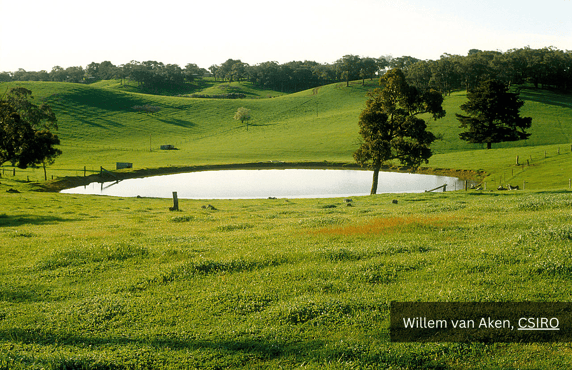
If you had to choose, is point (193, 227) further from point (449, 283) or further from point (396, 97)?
point (396, 97)

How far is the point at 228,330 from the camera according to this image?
31.4 ft

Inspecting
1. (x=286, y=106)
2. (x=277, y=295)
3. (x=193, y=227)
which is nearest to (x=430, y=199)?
(x=193, y=227)

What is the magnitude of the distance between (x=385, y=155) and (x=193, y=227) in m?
29.9

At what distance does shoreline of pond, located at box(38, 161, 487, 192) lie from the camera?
7166 cm

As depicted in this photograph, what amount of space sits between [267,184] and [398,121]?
29751 millimetres

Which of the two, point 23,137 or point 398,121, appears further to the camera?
point 23,137

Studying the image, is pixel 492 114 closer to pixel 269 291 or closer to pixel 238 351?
pixel 269 291

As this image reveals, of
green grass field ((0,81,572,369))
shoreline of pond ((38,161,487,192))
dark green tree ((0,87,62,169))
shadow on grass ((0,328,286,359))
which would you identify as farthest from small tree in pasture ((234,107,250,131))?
shadow on grass ((0,328,286,359))
